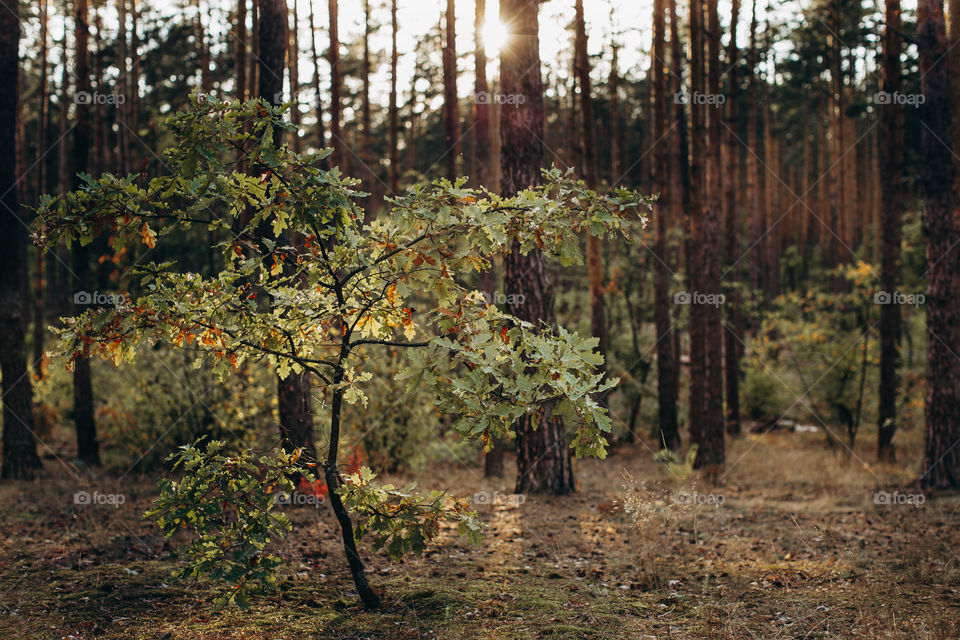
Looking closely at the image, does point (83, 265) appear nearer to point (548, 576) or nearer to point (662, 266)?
point (548, 576)

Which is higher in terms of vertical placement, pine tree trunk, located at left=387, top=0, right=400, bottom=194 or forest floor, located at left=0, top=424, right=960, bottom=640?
pine tree trunk, located at left=387, top=0, right=400, bottom=194

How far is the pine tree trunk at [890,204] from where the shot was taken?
1079cm

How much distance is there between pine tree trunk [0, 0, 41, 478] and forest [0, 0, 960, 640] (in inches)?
1.5

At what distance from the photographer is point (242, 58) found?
1415 centimetres

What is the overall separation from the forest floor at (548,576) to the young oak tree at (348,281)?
953 millimetres

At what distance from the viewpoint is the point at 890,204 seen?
1129 centimetres

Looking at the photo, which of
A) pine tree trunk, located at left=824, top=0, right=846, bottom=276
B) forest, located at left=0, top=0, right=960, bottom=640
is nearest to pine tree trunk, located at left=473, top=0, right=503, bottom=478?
forest, located at left=0, top=0, right=960, bottom=640

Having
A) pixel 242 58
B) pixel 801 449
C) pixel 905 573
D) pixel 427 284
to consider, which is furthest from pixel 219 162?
pixel 801 449

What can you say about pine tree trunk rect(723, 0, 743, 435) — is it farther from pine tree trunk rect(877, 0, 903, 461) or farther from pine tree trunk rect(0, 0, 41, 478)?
pine tree trunk rect(0, 0, 41, 478)

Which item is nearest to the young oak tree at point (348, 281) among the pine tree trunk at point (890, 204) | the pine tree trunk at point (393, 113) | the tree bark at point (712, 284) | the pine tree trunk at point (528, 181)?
the pine tree trunk at point (528, 181)

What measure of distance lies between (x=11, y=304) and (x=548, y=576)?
7977 millimetres

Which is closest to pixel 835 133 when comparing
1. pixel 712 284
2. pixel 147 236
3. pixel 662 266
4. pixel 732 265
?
pixel 732 265

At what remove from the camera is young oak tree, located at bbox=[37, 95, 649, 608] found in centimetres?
355

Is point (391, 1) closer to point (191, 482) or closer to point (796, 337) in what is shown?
point (796, 337)
